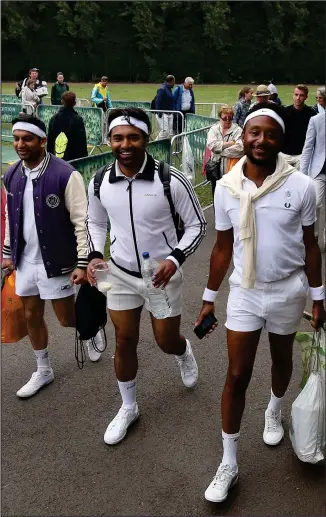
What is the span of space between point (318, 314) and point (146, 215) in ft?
3.65

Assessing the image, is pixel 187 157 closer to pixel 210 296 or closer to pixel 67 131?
pixel 67 131

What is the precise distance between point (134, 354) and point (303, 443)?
117 cm

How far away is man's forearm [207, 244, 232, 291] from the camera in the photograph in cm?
338

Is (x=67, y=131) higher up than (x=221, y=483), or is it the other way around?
(x=67, y=131)

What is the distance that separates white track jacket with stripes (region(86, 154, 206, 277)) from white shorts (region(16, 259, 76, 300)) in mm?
624

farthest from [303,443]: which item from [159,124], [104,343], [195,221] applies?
[159,124]

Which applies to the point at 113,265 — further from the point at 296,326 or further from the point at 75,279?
the point at 296,326

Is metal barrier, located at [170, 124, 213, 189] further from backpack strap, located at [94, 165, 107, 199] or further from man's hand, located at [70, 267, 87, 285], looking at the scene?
backpack strap, located at [94, 165, 107, 199]

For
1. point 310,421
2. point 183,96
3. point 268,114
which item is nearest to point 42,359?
point 310,421

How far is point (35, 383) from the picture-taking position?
179 inches

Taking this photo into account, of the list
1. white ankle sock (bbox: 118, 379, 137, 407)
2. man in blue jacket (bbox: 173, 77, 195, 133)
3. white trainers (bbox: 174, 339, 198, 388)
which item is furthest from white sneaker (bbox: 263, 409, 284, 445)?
man in blue jacket (bbox: 173, 77, 195, 133)

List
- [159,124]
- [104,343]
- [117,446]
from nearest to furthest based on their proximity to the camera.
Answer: [117,446]
[104,343]
[159,124]

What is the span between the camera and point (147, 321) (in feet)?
19.1

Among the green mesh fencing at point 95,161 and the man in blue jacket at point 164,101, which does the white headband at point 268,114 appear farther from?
the man in blue jacket at point 164,101
